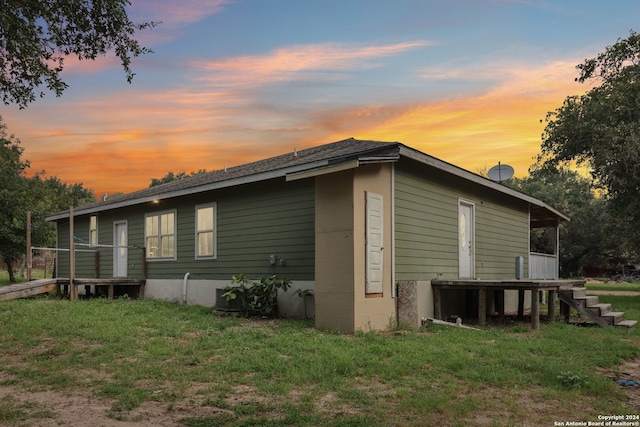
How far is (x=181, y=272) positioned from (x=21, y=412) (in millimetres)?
9148

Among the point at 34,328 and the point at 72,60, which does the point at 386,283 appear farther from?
the point at 72,60

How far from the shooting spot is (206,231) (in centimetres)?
1287

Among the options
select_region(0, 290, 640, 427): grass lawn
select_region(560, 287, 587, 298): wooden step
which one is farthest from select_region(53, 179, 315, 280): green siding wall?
select_region(560, 287, 587, 298): wooden step

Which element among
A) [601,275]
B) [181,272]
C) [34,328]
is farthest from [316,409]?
[601,275]

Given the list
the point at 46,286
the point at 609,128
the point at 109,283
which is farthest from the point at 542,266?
the point at 46,286

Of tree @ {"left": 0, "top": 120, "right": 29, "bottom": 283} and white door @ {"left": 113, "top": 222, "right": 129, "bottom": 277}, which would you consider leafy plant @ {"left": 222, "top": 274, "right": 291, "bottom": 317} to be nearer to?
white door @ {"left": 113, "top": 222, "right": 129, "bottom": 277}

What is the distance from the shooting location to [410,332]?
8.90 m

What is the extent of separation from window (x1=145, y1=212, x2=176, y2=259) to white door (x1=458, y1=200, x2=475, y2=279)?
295 inches

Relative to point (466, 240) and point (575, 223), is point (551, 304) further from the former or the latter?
point (575, 223)

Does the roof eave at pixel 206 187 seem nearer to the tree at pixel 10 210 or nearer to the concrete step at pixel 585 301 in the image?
the concrete step at pixel 585 301

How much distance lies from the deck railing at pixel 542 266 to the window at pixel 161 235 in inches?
420

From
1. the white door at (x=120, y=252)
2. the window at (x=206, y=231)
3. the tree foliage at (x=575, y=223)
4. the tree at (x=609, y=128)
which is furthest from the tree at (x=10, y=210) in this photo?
the tree foliage at (x=575, y=223)

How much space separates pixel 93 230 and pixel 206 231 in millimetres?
6632

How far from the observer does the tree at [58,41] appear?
25.8 ft
